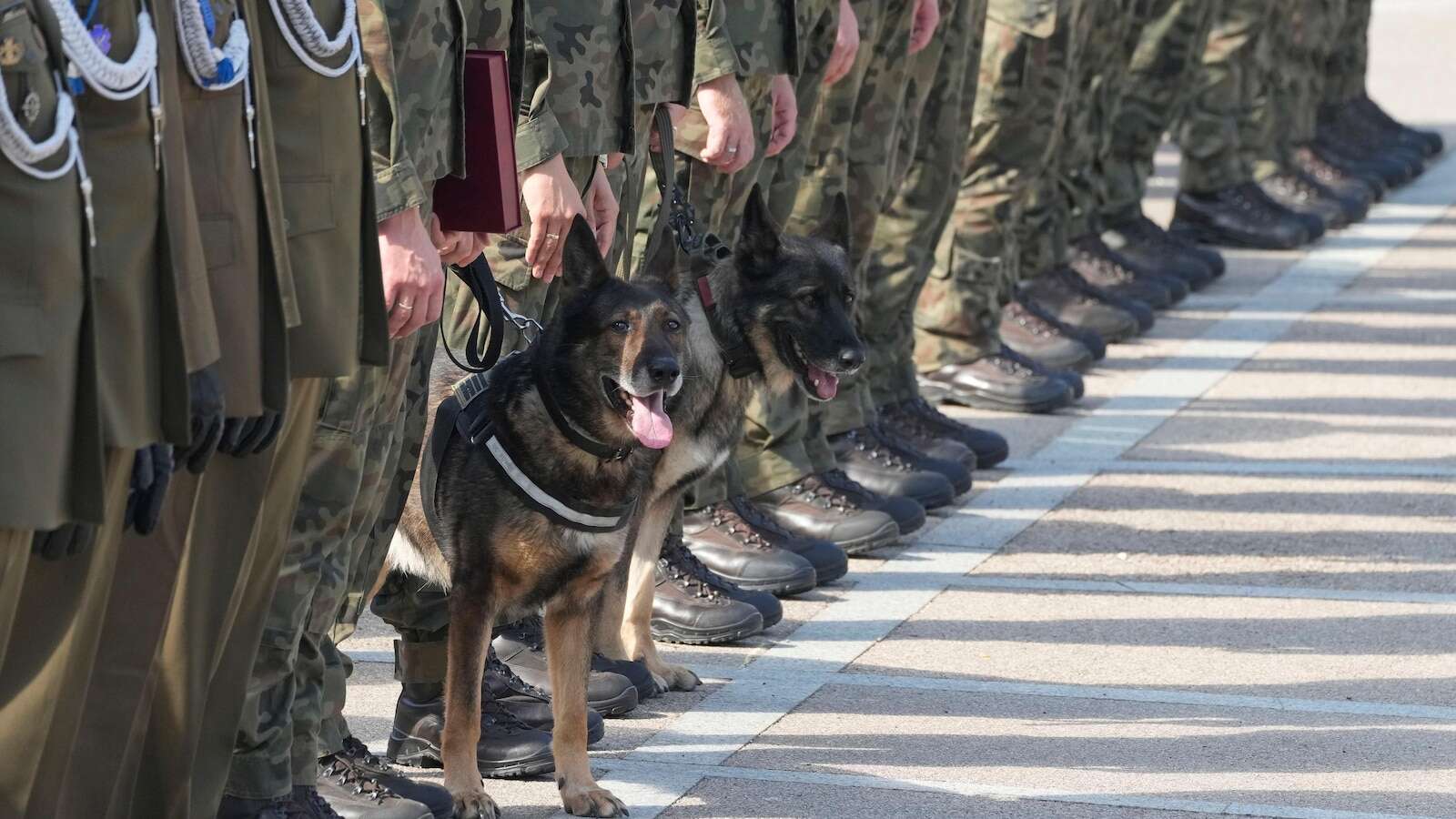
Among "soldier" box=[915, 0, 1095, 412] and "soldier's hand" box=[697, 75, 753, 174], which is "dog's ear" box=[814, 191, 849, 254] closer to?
"soldier's hand" box=[697, 75, 753, 174]

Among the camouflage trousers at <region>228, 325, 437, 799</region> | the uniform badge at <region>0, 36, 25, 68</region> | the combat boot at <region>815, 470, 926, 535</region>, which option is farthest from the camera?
the combat boot at <region>815, 470, 926, 535</region>

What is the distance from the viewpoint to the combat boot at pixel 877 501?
6699 mm

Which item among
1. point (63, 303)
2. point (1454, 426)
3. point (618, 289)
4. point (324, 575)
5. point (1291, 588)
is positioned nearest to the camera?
point (63, 303)

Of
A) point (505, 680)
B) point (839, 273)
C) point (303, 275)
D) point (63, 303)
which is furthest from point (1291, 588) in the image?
point (63, 303)

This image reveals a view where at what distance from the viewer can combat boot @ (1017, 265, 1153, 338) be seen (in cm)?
999

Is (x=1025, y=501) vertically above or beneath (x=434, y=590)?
beneath

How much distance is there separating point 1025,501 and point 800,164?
1.60 meters

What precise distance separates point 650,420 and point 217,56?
1698 mm

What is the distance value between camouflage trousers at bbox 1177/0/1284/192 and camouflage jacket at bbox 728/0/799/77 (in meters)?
6.87

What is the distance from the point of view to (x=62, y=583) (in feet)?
9.45

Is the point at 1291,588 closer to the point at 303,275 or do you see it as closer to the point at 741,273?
the point at 741,273

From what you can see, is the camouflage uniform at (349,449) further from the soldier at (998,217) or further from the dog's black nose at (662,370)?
the soldier at (998,217)

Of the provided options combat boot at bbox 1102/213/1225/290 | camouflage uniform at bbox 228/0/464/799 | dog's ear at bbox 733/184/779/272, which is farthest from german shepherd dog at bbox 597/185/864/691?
combat boot at bbox 1102/213/1225/290

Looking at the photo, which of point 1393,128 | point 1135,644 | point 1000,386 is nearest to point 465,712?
point 1135,644
